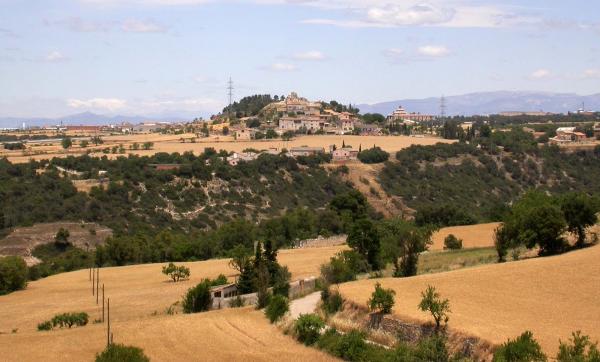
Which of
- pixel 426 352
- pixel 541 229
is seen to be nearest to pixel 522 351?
pixel 426 352

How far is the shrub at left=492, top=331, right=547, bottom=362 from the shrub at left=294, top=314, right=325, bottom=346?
7.58 metres

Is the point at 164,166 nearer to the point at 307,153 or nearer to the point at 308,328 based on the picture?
the point at 307,153

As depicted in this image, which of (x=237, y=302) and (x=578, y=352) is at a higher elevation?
(x=578, y=352)

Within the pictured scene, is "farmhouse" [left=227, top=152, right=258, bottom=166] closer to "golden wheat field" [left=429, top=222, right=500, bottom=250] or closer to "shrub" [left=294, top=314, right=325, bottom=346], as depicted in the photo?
"golden wheat field" [left=429, top=222, right=500, bottom=250]

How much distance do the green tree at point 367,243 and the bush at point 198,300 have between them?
9.88 meters

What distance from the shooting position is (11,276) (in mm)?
44344

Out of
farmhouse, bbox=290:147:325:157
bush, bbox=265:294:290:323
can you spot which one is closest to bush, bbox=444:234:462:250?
bush, bbox=265:294:290:323

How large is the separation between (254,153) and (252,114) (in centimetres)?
5954

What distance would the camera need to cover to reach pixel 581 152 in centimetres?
10188

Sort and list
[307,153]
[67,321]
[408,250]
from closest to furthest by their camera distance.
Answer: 1. [67,321]
2. [408,250]
3. [307,153]

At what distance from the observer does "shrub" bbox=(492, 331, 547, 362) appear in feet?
65.2

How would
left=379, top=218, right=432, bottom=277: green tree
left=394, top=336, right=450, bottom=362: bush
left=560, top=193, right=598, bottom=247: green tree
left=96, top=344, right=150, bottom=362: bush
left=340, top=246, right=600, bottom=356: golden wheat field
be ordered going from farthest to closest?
left=560, top=193, right=598, bottom=247: green tree
left=379, top=218, right=432, bottom=277: green tree
left=340, top=246, right=600, bottom=356: golden wheat field
left=96, top=344, right=150, bottom=362: bush
left=394, top=336, right=450, bottom=362: bush

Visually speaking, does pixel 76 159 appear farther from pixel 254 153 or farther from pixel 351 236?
pixel 351 236

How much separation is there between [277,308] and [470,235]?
25.5 meters
